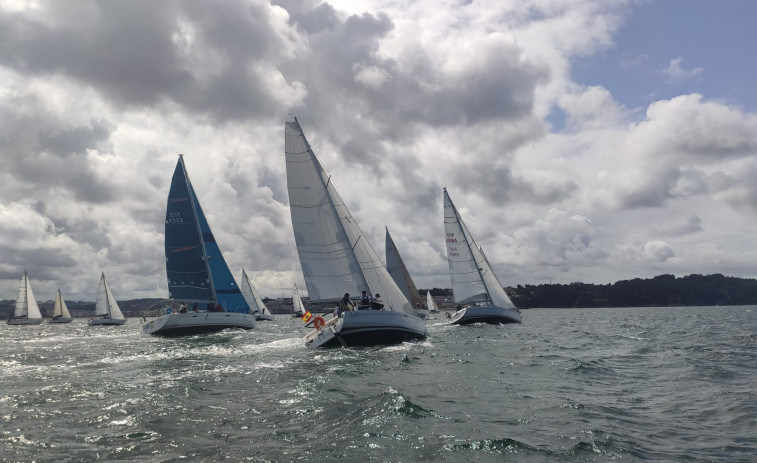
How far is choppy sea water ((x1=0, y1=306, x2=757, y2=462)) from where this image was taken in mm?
7848

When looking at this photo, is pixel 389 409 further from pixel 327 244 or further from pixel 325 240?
pixel 325 240

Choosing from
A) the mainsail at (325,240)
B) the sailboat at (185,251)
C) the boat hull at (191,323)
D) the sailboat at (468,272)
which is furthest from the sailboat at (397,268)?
the mainsail at (325,240)

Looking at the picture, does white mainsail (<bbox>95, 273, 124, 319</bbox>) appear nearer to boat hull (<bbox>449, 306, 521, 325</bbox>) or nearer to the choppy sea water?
boat hull (<bbox>449, 306, 521, 325</bbox>)

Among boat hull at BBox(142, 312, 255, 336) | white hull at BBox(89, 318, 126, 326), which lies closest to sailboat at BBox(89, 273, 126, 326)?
white hull at BBox(89, 318, 126, 326)

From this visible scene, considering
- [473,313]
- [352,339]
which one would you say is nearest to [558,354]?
[352,339]

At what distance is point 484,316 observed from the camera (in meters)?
44.8

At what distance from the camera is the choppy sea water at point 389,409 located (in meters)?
7.85

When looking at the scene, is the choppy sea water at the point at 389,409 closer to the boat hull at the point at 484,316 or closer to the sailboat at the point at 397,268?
the boat hull at the point at 484,316

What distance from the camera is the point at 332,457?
750 centimetres

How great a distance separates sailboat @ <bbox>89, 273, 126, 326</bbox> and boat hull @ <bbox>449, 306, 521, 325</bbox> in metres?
64.3

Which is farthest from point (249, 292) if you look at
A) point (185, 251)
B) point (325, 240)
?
point (325, 240)

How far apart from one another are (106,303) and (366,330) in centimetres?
8042

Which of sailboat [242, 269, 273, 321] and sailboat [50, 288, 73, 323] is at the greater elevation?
sailboat [242, 269, 273, 321]

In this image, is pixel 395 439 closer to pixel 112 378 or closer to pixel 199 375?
pixel 199 375
